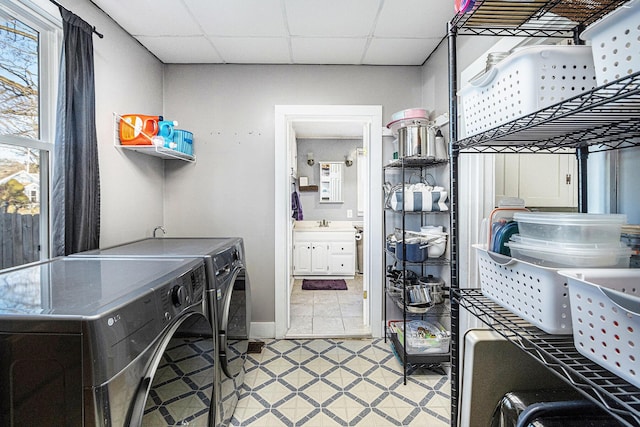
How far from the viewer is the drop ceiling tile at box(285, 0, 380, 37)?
1844 mm

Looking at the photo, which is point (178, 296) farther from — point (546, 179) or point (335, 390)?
point (546, 179)

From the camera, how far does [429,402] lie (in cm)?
191

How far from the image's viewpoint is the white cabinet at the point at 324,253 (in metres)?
4.68

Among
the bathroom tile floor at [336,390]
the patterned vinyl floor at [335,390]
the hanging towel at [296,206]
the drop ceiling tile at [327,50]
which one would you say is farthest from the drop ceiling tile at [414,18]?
the hanging towel at [296,206]

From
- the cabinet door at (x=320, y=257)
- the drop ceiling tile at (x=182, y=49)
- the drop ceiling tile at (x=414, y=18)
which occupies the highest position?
the drop ceiling tile at (x=182, y=49)

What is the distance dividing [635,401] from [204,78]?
120 inches

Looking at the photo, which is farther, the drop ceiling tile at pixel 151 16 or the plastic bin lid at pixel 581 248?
the drop ceiling tile at pixel 151 16

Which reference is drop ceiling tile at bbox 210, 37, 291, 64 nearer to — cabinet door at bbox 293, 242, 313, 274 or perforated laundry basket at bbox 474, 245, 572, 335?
perforated laundry basket at bbox 474, 245, 572, 335

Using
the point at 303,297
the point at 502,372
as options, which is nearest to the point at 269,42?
the point at 502,372

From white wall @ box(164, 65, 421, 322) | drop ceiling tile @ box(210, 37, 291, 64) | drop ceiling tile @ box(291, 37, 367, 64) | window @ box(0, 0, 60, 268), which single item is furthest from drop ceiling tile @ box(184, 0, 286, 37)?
window @ box(0, 0, 60, 268)

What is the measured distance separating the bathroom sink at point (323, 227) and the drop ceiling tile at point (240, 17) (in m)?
2.94

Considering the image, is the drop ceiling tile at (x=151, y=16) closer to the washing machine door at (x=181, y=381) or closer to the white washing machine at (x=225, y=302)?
the white washing machine at (x=225, y=302)

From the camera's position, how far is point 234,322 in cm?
166

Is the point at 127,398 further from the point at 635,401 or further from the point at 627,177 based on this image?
the point at 627,177
